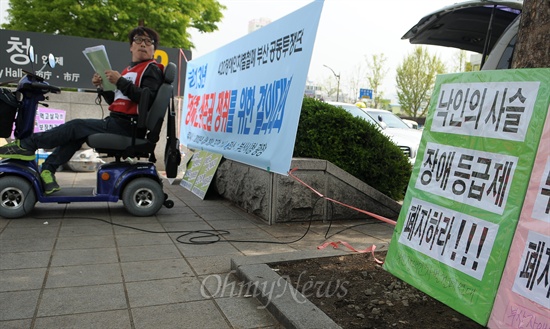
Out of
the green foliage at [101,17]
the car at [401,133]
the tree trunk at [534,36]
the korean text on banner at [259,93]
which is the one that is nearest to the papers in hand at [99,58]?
the korean text on banner at [259,93]

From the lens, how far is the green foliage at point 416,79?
4584 centimetres

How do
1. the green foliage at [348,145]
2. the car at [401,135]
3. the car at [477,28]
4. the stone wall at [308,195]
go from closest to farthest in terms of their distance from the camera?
the stone wall at [308,195], the green foliage at [348,145], the car at [477,28], the car at [401,135]

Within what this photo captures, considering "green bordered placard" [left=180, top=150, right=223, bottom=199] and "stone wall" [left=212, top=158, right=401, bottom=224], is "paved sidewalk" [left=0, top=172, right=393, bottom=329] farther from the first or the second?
"green bordered placard" [left=180, top=150, right=223, bottom=199]

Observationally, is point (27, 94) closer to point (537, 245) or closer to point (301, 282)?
point (301, 282)

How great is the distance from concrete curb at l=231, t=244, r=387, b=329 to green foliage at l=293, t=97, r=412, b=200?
2216mm

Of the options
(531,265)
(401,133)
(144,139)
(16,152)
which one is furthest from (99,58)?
(401,133)

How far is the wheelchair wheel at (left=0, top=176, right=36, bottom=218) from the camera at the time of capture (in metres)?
5.44

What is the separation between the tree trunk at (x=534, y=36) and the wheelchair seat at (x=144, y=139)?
4.06 metres

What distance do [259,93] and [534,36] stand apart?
3.51m

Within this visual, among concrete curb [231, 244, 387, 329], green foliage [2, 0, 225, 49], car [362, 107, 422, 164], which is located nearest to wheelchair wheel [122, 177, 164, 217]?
concrete curb [231, 244, 387, 329]

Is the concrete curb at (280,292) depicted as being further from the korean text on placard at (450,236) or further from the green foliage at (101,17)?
the green foliage at (101,17)

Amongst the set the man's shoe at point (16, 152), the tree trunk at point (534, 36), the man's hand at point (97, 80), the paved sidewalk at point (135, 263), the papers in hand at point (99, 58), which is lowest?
the paved sidewalk at point (135, 263)

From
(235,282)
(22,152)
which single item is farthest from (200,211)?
(235,282)

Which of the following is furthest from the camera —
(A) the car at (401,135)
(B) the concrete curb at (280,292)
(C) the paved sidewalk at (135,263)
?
(A) the car at (401,135)
